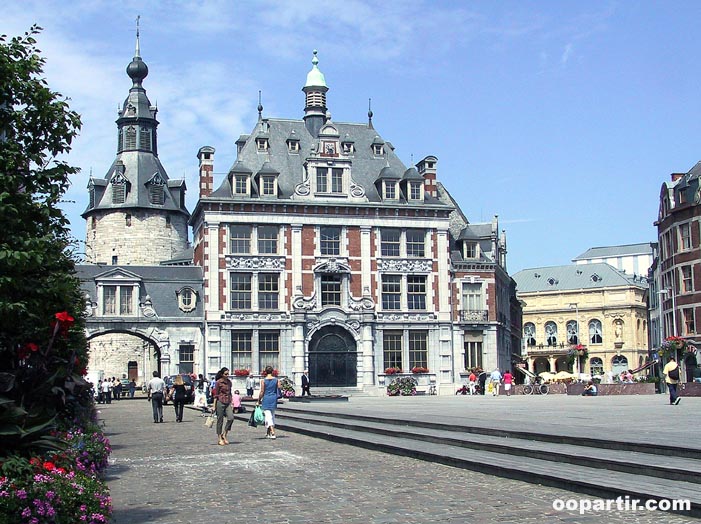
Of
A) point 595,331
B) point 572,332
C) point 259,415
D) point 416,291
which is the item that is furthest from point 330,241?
point 595,331

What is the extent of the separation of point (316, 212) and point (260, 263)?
→ 206 inches

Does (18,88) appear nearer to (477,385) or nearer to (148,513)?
(148,513)

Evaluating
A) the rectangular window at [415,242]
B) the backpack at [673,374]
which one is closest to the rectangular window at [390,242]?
the rectangular window at [415,242]

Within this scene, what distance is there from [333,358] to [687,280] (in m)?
25.7

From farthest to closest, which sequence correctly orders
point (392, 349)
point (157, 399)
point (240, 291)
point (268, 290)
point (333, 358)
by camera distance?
point (392, 349) → point (333, 358) → point (268, 290) → point (240, 291) → point (157, 399)

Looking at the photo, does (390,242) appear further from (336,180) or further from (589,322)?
(589,322)

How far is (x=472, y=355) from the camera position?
220ft

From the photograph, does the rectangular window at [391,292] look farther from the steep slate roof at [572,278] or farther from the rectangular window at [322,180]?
the steep slate roof at [572,278]

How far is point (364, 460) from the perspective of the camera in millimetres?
18094

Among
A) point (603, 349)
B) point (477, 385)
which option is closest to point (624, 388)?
point (477, 385)

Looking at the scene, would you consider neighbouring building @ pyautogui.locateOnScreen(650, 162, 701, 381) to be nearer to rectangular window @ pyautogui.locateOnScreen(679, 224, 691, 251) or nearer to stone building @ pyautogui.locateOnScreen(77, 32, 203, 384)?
rectangular window @ pyautogui.locateOnScreen(679, 224, 691, 251)

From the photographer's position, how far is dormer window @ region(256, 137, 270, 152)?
66.4 m

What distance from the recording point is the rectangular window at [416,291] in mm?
65500

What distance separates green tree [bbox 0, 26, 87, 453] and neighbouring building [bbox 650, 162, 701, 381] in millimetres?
56336
